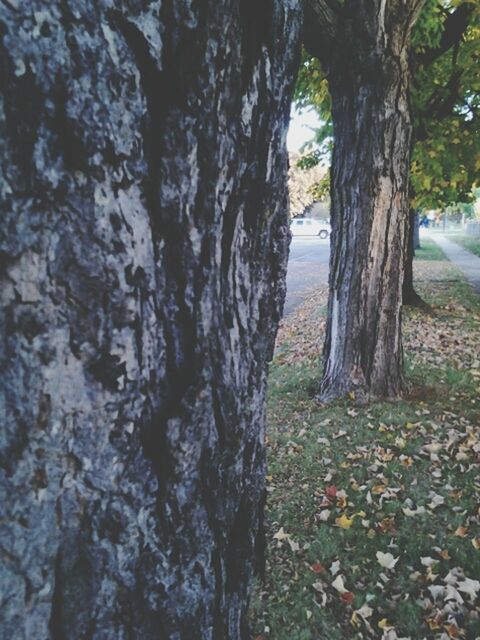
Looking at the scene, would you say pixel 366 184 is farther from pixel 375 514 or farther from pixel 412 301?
pixel 412 301

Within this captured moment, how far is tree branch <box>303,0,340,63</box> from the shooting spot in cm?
420

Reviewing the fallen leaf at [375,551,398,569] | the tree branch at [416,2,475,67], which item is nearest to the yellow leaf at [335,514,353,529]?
the fallen leaf at [375,551,398,569]

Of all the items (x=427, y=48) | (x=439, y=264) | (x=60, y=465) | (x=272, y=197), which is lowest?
(x=439, y=264)

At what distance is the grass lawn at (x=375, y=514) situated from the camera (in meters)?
2.72

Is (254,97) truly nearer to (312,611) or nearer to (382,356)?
(312,611)

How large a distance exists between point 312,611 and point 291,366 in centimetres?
455

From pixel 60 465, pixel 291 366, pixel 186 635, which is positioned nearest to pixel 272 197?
pixel 60 465

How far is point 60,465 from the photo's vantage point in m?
0.77

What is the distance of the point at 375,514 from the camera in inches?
139

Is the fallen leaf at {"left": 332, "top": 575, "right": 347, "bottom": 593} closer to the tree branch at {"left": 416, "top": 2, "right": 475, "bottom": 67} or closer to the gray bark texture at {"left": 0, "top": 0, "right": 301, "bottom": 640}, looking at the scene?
the gray bark texture at {"left": 0, "top": 0, "right": 301, "bottom": 640}

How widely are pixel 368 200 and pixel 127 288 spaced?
456 centimetres

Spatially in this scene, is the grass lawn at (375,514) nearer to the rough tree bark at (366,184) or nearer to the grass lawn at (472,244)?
the rough tree bark at (366,184)

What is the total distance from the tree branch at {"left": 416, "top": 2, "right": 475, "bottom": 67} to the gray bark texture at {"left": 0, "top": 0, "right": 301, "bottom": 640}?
320 inches

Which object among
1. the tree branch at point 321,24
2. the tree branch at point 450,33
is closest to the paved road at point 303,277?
the tree branch at point 450,33
